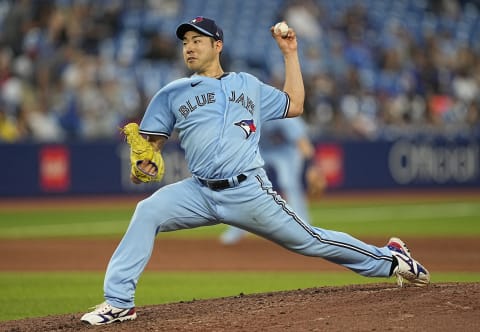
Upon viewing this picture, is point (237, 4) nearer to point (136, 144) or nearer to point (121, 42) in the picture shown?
point (121, 42)

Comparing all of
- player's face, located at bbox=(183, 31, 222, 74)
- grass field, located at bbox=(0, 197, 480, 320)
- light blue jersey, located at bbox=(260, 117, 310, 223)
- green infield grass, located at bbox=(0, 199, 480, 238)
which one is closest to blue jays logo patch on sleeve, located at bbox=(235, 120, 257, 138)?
player's face, located at bbox=(183, 31, 222, 74)

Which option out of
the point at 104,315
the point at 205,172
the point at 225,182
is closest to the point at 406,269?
the point at 225,182

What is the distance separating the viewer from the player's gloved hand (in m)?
5.94

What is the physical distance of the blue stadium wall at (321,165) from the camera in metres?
17.8

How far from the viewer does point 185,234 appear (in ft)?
48.3

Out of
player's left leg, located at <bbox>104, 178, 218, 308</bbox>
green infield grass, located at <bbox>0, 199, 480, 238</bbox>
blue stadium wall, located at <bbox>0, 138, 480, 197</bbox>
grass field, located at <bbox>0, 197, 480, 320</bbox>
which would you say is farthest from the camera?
blue stadium wall, located at <bbox>0, 138, 480, 197</bbox>

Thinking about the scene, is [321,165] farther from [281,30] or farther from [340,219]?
[281,30]

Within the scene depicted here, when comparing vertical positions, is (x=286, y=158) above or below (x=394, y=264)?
above

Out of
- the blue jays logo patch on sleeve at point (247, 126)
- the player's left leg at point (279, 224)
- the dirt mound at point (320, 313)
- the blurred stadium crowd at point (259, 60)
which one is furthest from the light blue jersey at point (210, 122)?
the blurred stadium crowd at point (259, 60)

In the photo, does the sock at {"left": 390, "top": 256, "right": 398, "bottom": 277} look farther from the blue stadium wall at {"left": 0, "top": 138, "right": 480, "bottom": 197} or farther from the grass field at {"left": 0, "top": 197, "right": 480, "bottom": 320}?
the blue stadium wall at {"left": 0, "top": 138, "right": 480, "bottom": 197}

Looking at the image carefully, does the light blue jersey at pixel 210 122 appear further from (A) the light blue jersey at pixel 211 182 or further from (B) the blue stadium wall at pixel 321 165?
(B) the blue stadium wall at pixel 321 165

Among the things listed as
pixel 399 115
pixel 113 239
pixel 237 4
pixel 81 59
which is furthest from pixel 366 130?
pixel 113 239

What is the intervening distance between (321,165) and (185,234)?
17.9 ft

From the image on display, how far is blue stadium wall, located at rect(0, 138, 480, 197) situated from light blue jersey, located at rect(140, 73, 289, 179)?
12.0 metres
